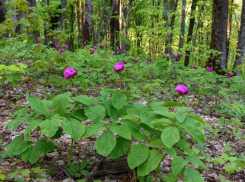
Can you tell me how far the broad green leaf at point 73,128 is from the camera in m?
1.47

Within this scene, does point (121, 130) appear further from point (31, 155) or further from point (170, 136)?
point (31, 155)

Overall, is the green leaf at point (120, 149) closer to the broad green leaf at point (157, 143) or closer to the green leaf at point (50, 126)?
the broad green leaf at point (157, 143)

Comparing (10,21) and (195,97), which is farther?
(195,97)

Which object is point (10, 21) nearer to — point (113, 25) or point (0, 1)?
point (0, 1)

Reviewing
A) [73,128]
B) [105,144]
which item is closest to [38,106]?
[73,128]

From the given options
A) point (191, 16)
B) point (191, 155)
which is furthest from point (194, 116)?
point (191, 16)

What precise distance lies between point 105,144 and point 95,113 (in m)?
0.27

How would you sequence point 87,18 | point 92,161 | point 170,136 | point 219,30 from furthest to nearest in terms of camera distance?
point 87,18
point 219,30
point 92,161
point 170,136

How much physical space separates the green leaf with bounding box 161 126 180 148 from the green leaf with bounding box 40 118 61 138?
750mm

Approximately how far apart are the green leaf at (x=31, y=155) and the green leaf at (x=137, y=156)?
793mm

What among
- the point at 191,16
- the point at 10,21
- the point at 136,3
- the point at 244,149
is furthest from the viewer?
the point at 136,3

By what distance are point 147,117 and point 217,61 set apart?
21.2ft

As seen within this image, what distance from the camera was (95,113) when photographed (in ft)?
5.26

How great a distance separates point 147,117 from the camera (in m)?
1.60
